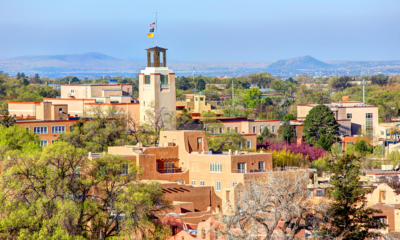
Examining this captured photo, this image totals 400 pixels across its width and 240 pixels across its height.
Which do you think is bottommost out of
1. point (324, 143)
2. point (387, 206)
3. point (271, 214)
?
point (387, 206)

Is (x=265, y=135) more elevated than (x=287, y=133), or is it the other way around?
(x=287, y=133)

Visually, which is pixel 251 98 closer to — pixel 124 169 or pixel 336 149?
pixel 336 149

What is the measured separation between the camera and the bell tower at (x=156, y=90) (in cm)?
9225

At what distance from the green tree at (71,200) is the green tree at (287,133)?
54.6m

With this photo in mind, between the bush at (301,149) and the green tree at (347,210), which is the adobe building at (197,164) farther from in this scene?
the bush at (301,149)

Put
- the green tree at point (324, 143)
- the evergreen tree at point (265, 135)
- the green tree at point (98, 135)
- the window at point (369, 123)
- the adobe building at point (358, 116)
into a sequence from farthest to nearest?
the adobe building at point (358, 116), the window at point (369, 123), the green tree at point (324, 143), the evergreen tree at point (265, 135), the green tree at point (98, 135)

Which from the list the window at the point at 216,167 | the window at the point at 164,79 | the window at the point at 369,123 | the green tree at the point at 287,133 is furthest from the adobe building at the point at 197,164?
the window at the point at 369,123

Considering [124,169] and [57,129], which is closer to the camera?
[124,169]

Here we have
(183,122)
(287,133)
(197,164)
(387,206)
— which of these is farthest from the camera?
(287,133)

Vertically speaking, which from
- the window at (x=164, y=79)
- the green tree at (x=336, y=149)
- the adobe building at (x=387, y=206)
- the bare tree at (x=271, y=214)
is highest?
the window at (x=164, y=79)

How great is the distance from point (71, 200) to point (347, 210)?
46.3 feet

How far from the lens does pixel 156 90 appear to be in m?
92.9

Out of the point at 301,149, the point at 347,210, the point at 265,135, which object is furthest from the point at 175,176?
the point at 265,135

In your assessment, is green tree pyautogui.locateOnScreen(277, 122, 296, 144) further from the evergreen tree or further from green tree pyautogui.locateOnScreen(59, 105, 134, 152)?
green tree pyautogui.locateOnScreen(59, 105, 134, 152)
